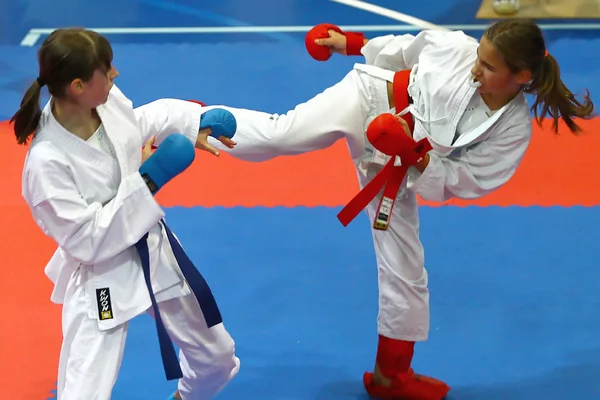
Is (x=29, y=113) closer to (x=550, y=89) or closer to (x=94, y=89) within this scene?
(x=94, y=89)

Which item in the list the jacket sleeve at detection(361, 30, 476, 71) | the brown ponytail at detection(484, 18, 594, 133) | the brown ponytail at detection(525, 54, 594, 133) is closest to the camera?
the brown ponytail at detection(484, 18, 594, 133)

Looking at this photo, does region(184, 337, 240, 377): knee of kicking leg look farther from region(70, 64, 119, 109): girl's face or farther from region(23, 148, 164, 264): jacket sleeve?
region(70, 64, 119, 109): girl's face

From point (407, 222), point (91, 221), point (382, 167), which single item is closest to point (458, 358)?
point (407, 222)

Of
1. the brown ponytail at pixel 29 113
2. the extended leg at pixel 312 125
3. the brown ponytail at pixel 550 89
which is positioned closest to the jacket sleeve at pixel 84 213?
the brown ponytail at pixel 29 113

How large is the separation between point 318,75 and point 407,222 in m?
3.44

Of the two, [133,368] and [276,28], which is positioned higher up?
[276,28]

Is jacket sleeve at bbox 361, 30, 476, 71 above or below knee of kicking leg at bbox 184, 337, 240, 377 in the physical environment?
above

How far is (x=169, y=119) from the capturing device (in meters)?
2.95

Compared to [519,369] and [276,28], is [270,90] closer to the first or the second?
[276,28]

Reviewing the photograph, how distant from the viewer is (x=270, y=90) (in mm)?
6312

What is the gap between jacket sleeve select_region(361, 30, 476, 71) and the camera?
326 centimetres

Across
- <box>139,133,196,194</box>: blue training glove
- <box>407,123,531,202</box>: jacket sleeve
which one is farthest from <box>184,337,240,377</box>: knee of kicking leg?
<box>407,123,531,202</box>: jacket sleeve

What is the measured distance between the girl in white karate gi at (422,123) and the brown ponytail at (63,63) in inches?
33.6

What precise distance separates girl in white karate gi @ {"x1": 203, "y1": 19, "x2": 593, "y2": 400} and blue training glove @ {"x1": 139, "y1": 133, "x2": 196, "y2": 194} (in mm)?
663
